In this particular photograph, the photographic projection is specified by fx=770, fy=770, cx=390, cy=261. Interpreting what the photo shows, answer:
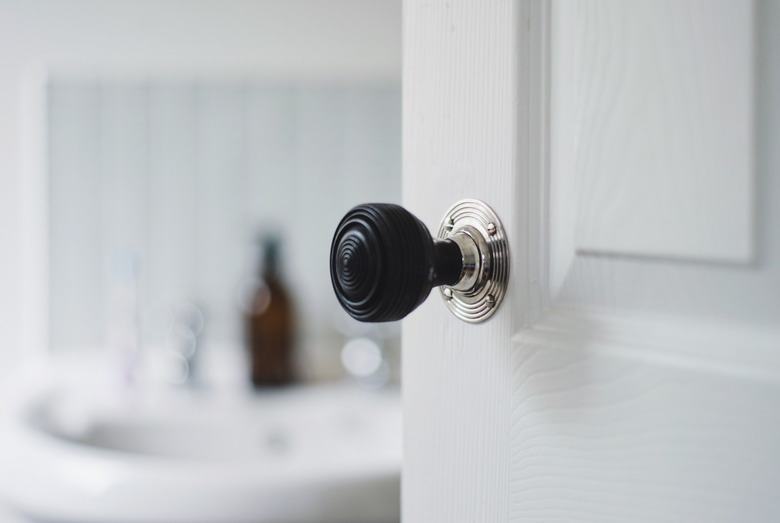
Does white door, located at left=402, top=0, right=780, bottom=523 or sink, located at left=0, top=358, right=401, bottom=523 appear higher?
white door, located at left=402, top=0, right=780, bottom=523

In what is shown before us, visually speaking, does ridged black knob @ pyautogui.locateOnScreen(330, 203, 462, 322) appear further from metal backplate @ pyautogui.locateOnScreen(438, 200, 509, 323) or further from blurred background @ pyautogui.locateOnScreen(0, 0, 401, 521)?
blurred background @ pyautogui.locateOnScreen(0, 0, 401, 521)

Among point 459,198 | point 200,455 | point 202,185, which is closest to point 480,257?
point 459,198

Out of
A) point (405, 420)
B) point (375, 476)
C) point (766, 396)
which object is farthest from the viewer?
point (375, 476)

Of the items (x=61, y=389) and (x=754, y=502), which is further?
(x=61, y=389)

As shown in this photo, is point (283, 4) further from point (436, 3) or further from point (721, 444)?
point (721, 444)

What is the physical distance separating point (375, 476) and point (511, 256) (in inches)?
17.6

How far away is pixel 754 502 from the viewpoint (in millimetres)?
163

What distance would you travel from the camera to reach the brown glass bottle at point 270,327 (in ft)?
2.87

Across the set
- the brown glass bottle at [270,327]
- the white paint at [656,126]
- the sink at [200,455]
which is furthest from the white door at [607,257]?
the brown glass bottle at [270,327]

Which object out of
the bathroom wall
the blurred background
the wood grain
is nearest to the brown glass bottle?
the blurred background

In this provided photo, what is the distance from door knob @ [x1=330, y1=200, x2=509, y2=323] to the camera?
0.66 feet

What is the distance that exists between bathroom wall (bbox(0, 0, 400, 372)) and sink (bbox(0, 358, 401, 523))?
0.15m

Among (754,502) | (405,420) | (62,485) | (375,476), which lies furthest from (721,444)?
(62,485)

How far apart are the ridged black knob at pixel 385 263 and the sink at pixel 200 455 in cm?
44
